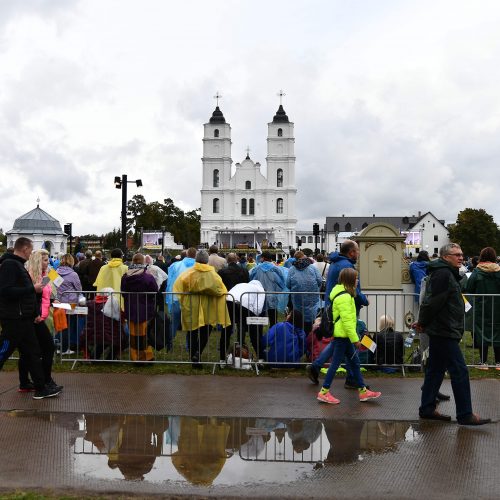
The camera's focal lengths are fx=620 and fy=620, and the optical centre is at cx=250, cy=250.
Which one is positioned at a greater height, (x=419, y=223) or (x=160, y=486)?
(x=419, y=223)

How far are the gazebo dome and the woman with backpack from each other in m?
89.1

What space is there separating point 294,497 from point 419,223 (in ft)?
417

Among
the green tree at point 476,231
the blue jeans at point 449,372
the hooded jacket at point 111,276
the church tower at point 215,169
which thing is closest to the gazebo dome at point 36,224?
the church tower at point 215,169

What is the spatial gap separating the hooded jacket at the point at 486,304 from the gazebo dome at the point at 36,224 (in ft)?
288

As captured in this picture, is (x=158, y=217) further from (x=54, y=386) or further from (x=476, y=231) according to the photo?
(x=54, y=386)

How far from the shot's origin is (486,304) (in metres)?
9.77

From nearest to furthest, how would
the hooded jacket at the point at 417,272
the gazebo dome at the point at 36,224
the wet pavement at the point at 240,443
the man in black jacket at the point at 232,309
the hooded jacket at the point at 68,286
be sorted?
the wet pavement at the point at 240,443, the man in black jacket at the point at 232,309, the hooded jacket at the point at 68,286, the hooded jacket at the point at 417,272, the gazebo dome at the point at 36,224

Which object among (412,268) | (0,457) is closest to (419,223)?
(412,268)

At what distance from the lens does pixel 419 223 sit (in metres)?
127

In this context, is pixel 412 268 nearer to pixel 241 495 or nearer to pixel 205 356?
pixel 205 356

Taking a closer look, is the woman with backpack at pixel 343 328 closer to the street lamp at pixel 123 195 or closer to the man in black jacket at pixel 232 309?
the man in black jacket at pixel 232 309

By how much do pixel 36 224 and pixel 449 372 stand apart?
93.2 m

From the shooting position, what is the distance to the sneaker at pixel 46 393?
7.59 meters

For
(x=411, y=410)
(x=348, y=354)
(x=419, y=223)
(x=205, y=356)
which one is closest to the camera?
(x=411, y=410)
